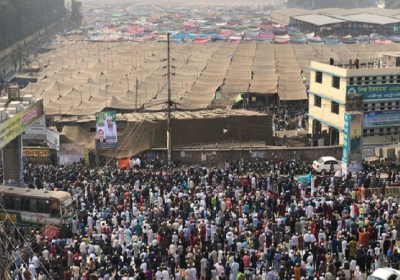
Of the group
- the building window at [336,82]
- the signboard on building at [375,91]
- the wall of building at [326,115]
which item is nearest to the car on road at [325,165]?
the wall of building at [326,115]

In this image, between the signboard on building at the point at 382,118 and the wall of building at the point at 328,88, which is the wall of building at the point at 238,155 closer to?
the signboard on building at the point at 382,118

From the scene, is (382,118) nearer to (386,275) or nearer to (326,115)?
(326,115)

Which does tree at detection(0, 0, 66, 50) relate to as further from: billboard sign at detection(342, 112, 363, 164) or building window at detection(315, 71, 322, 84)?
billboard sign at detection(342, 112, 363, 164)

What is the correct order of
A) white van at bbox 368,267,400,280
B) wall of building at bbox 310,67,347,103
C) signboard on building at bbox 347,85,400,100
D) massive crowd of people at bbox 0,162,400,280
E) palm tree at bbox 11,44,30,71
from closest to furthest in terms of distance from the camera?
1. white van at bbox 368,267,400,280
2. massive crowd of people at bbox 0,162,400,280
3. signboard on building at bbox 347,85,400,100
4. wall of building at bbox 310,67,347,103
5. palm tree at bbox 11,44,30,71

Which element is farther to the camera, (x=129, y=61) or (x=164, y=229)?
(x=129, y=61)

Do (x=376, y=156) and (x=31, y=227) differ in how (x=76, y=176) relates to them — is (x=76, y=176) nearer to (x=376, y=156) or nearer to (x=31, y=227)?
(x=31, y=227)

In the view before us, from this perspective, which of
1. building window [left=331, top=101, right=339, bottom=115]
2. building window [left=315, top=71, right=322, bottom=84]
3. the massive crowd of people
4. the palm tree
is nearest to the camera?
the massive crowd of people

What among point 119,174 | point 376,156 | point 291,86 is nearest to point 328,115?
point 376,156

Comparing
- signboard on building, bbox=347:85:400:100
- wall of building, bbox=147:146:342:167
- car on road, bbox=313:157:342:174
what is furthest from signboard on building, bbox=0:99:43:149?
signboard on building, bbox=347:85:400:100
